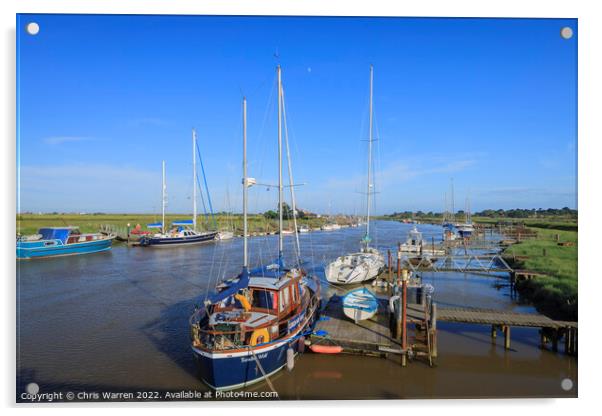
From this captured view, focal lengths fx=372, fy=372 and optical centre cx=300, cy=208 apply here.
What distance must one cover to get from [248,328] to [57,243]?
849 inches

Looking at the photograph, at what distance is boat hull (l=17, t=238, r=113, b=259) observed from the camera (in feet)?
68.7

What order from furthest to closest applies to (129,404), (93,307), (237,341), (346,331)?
1. (93,307)
2. (346,331)
3. (237,341)
4. (129,404)

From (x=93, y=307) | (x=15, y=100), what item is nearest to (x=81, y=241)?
(x=93, y=307)

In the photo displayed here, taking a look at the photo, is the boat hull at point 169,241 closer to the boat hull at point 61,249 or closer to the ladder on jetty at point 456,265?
the boat hull at point 61,249

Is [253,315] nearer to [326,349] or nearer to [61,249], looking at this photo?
[326,349]

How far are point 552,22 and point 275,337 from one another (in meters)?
6.76

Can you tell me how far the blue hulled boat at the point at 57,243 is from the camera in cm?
2130

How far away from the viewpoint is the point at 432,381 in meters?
7.08

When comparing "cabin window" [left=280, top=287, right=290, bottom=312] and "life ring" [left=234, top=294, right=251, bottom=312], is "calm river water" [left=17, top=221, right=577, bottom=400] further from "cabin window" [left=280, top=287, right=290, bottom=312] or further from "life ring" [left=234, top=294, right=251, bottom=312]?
"life ring" [left=234, top=294, right=251, bottom=312]

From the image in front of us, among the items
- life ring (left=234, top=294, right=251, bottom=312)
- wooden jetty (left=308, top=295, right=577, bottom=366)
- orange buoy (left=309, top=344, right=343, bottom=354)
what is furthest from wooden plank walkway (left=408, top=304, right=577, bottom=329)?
life ring (left=234, top=294, right=251, bottom=312)

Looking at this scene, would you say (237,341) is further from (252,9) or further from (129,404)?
(252,9)

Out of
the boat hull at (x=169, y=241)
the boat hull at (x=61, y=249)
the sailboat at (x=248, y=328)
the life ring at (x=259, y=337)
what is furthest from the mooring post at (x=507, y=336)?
the boat hull at (x=169, y=241)

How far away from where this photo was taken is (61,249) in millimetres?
23125
